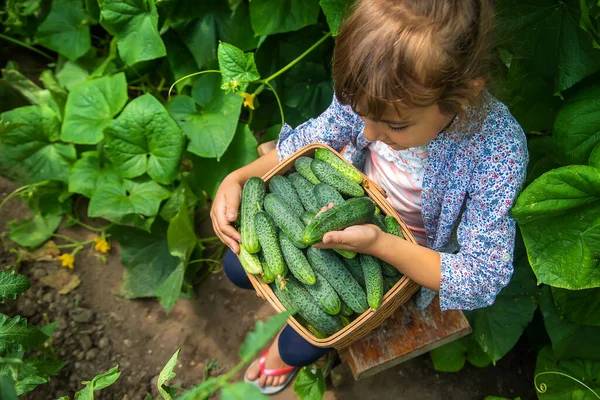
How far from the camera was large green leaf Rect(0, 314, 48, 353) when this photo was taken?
1.51 metres

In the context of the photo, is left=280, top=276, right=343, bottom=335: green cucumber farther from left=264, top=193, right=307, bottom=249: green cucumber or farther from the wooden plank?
the wooden plank

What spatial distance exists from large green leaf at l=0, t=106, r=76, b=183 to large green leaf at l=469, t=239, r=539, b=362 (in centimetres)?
242

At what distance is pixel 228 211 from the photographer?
202 cm

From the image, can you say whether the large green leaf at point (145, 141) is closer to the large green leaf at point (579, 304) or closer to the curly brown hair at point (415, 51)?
the curly brown hair at point (415, 51)

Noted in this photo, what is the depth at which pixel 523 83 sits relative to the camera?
2.04m

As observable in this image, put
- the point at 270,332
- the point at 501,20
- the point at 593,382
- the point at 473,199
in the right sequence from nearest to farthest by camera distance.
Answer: the point at 270,332
the point at 473,199
the point at 501,20
the point at 593,382

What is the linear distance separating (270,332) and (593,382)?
92.1 inches

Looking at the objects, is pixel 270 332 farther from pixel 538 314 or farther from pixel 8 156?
pixel 8 156

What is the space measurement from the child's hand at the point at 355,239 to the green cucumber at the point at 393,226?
91 millimetres

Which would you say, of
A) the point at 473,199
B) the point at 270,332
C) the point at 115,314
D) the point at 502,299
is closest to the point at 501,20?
the point at 473,199

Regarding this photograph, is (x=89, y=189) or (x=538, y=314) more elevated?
(x=89, y=189)

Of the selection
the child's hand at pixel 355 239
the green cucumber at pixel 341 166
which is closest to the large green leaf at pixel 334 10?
the green cucumber at pixel 341 166

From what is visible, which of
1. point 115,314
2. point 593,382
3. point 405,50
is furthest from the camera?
point 115,314

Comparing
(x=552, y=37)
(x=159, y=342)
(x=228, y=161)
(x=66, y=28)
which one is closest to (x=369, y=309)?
(x=552, y=37)
